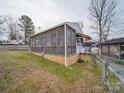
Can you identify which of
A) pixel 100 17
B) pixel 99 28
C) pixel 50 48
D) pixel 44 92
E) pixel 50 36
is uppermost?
pixel 100 17

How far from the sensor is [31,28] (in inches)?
2012

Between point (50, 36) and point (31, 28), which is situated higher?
point (31, 28)

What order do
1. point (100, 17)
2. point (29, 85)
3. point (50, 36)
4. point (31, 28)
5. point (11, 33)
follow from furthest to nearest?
point (11, 33) → point (31, 28) → point (100, 17) → point (50, 36) → point (29, 85)

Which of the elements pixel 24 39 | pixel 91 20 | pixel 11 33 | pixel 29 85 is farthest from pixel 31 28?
pixel 29 85

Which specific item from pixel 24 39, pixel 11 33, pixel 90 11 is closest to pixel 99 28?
pixel 90 11

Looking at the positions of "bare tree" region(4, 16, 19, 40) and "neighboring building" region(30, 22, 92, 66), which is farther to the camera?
"bare tree" region(4, 16, 19, 40)

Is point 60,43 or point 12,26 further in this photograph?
point 12,26

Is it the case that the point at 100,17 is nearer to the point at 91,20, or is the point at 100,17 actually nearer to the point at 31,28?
the point at 91,20

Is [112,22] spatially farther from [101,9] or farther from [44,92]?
[44,92]

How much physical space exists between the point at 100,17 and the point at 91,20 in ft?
9.20

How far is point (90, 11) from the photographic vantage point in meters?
36.8

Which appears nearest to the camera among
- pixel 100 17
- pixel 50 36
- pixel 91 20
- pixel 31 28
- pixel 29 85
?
pixel 29 85

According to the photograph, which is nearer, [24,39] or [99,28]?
[99,28]

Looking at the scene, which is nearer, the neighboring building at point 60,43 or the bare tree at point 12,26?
the neighboring building at point 60,43
